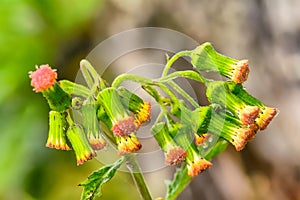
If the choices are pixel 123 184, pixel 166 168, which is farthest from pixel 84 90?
pixel 166 168

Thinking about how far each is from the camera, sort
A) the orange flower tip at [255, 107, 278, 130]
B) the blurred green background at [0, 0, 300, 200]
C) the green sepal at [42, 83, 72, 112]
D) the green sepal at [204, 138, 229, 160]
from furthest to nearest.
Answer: the blurred green background at [0, 0, 300, 200]
the green sepal at [204, 138, 229, 160]
the orange flower tip at [255, 107, 278, 130]
the green sepal at [42, 83, 72, 112]

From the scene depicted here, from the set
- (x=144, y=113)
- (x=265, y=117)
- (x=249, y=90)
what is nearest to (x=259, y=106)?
(x=265, y=117)

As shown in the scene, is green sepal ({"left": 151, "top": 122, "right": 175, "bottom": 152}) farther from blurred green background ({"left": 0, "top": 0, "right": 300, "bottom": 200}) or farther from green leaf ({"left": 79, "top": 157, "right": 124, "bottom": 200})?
blurred green background ({"left": 0, "top": 0, "right": 300, "bottom": 200})

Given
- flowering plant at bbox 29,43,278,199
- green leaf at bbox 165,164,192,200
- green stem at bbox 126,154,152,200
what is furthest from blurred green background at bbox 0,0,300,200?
flowering plant at bbox 29,43,278,199

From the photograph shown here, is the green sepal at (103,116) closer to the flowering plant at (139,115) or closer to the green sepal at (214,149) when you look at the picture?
the flowering plant at (139,115)

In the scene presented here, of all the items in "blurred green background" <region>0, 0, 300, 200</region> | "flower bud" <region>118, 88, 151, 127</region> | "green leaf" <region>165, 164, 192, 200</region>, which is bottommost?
"green leaf" <region>165, 164, 192, 200</region>

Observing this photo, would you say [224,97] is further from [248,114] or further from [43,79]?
[43,79]
